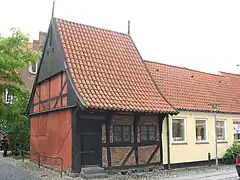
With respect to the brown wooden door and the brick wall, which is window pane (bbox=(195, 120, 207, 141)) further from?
the brown wooden door

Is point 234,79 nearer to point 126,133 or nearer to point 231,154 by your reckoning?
point 231,154

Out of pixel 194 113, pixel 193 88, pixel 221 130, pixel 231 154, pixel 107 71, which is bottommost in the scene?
pixel 231 154

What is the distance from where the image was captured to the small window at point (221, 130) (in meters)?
21.9

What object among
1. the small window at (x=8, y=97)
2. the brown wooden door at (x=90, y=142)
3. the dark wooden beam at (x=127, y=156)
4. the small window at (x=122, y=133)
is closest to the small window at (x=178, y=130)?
the dark wooden beam at (x=127, y=156)

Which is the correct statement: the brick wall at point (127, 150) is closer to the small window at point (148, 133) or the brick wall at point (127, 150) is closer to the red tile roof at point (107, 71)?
the small window at point (148, 133)

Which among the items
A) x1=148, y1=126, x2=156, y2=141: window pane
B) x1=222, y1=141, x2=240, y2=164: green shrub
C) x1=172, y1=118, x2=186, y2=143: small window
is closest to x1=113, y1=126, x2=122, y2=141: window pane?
x1=148, y1=126, x2=156, y2=141: window pane

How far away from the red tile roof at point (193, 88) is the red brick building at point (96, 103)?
162 cm

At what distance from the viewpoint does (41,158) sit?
64.8 feet

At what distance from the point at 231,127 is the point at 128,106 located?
9.52 metres

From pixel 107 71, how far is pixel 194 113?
6.02 m

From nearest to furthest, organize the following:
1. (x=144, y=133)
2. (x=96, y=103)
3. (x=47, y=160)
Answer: (x=96, y=103)
(x=144, y=133)
(x=47, y=160)

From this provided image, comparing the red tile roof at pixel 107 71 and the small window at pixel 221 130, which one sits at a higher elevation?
the red tile roof at pixel 107 71

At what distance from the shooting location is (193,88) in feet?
73.4

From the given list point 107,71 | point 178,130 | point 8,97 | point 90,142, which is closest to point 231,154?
point 178,130
